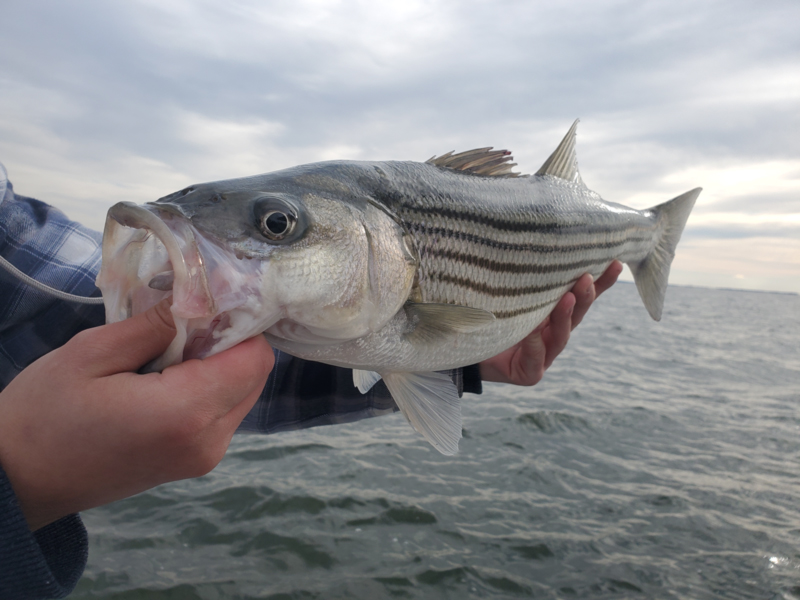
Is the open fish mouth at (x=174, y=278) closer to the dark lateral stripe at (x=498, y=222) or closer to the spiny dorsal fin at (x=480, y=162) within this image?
the dark lateral stripe at (x=498, y=222)

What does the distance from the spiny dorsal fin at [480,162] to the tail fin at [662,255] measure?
1.51 meters

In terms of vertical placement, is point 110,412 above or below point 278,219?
below

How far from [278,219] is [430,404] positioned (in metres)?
1.09

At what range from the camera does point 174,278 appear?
3.96 feet

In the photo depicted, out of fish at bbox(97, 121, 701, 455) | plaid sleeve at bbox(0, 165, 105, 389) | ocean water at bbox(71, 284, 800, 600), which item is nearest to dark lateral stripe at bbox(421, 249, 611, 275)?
fish at bbox(97, 121, 701, 455)

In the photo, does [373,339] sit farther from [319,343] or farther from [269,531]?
[269,531]

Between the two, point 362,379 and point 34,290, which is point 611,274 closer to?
point 362,379

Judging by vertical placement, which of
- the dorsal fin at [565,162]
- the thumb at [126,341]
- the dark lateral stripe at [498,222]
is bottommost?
the thumb at [126,341]

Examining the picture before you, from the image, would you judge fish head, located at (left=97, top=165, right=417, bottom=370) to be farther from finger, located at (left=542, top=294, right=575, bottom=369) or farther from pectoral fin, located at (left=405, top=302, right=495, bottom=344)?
finger, located at (left=542, top=294, right=575, bottom=369)

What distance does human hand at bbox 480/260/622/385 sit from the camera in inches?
110

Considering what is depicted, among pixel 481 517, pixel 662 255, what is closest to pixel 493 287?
pixel 662 255

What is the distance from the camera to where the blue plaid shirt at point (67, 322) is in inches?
93.4

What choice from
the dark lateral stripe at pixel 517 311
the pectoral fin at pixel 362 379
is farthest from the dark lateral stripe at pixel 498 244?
the pectoral fin at pixel 362 379

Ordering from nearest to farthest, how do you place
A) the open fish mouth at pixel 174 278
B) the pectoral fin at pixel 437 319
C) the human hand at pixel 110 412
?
the human hand at pixel 110 412 → the open fish mouth at pixel 174 278 → the pectoral fin at pixel 437 319
